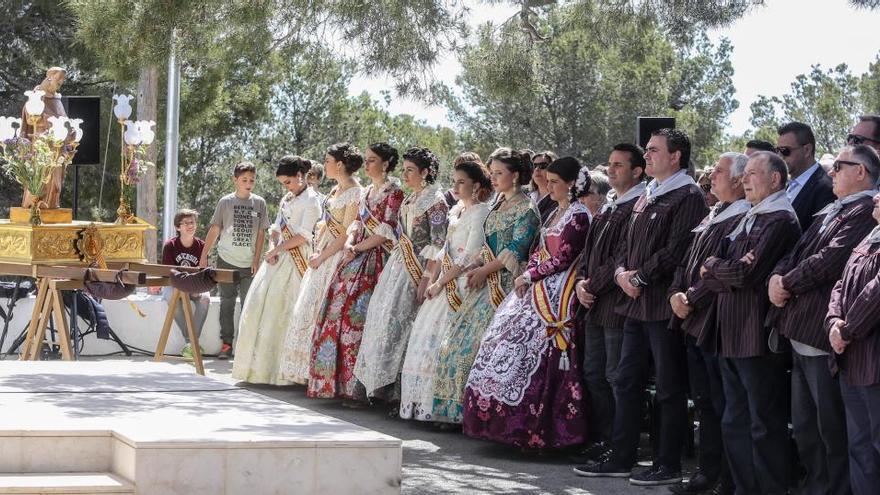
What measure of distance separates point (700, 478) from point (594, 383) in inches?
36.3

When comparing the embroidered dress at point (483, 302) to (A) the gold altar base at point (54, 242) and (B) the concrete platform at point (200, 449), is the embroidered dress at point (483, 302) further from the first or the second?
(A) the gold altar base at point (54, 242)

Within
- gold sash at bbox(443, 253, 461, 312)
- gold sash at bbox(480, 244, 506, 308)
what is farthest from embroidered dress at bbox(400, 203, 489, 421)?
gold sash at bbox(480, 244, 506, 308)

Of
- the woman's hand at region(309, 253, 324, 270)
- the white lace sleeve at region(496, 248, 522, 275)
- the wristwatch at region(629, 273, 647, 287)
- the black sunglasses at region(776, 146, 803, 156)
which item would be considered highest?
the black sunglasses at region(776, 146, 803, 156)

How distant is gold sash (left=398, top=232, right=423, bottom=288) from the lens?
29.2ft

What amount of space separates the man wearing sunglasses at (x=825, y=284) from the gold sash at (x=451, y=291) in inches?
108

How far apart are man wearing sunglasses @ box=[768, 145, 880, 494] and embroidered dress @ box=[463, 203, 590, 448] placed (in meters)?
1.69

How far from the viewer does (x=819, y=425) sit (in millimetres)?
5742

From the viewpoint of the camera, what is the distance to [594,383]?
7297 millimetres

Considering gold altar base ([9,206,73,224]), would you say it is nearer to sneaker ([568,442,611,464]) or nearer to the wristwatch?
sneaker ([568,442,611,464])

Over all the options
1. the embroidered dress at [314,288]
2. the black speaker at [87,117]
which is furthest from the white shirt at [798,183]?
the black speaker at [87,117]

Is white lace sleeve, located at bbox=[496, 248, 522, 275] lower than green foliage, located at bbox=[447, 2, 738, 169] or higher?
lower

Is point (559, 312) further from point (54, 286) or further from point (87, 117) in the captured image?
point (87, 117)

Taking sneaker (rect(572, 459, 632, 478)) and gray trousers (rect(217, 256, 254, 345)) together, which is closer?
sneaker (rect(572, 459, 632, 478))

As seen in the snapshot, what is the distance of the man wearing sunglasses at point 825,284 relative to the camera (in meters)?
5.61
